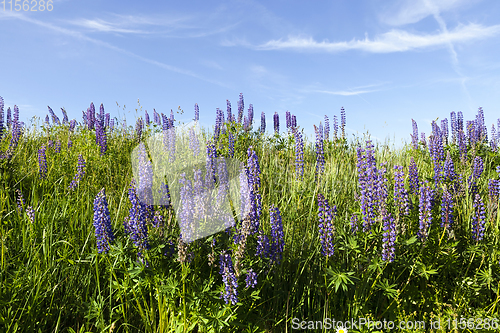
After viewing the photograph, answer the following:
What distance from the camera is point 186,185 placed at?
8.15 feet

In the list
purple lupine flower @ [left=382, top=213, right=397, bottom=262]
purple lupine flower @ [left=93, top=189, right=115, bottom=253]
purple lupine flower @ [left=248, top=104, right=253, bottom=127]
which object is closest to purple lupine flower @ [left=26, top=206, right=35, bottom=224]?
purple lupine flower @ [left=93, top=189, right=115, bottom=253]

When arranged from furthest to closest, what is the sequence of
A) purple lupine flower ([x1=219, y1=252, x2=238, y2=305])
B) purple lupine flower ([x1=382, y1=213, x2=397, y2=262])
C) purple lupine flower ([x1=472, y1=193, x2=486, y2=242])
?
1. purple lupine flower ([x1=472, y1=193, x2=486, y2=242])
2. purple lupine flower ([x1=382, y1=213, x2=397, y2=262])
3. purple lupine flower ([x1=219, y1=252, x2=238, y2=305])

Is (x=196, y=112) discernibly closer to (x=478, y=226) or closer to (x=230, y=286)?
(x=478, y=226)

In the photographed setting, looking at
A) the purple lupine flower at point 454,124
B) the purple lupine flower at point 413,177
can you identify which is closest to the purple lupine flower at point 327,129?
the purple lupine flower at point 454,124

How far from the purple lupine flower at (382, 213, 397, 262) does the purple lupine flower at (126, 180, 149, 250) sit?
1821 mm

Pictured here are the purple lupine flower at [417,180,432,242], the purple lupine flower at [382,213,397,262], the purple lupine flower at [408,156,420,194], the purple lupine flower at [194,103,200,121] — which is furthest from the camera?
the purple lupine flower at [194,103,200,121]

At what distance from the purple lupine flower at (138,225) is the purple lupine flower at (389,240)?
182cm

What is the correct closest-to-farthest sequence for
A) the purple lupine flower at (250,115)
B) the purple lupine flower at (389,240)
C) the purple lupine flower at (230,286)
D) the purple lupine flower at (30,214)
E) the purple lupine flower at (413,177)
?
the purple lupine flower at (230,286)
the purple lupine flower at (389,240)
the purple lupine flower at (30,214)
the purple lupine flower at (413,177)
the purple lupine flower at (250,115)

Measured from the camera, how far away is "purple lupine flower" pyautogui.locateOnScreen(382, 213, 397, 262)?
7.98 ft

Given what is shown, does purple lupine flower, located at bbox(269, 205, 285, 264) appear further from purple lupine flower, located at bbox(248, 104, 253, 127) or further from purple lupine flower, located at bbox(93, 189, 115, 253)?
purple lupine flower, located at bbox(248, 104, 253, 127)

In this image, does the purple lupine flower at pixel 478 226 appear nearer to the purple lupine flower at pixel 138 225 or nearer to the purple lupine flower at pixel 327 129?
the purple lupine flower at pixel 138 225

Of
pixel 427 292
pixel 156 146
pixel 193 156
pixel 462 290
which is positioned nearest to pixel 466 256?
pixel 462 290

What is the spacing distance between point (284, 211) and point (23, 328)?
2.57 m

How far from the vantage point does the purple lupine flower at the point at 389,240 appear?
243cm
